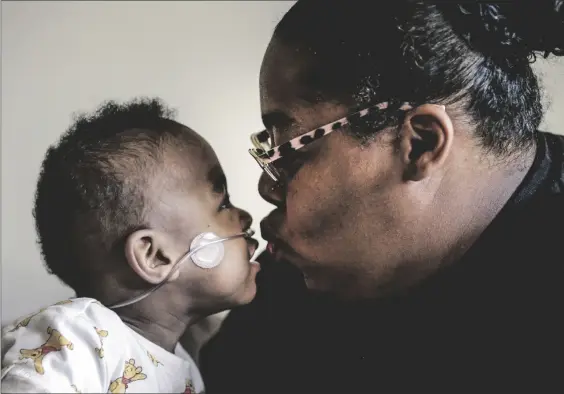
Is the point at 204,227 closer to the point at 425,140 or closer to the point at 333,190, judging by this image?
the point at 333,190

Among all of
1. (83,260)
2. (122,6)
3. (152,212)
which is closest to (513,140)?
(152,212)

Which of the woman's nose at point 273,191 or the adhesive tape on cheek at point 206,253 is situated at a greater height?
the woman's nose at point 273,191

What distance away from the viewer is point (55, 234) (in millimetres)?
1060

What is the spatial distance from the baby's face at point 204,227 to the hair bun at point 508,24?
0.50 m

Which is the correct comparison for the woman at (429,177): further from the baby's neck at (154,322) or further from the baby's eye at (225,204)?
the baby's neck at (154,322)

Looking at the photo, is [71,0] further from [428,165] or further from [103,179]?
[428,165]

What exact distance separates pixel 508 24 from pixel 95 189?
704 millimetres

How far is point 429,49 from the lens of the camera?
87cm

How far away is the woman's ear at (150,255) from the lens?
102 cm

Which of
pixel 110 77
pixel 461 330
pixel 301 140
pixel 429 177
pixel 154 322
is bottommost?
pixel 461 330

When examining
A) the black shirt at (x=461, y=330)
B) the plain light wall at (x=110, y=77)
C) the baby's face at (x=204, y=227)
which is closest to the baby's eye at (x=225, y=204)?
the baby's face at (x=204, y=227)

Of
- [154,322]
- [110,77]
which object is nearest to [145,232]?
[154,322]

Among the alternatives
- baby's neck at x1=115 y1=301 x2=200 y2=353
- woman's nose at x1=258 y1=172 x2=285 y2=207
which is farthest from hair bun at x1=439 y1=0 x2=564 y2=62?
baby's neck at x1=115 y1=301 x2=200 y2=353

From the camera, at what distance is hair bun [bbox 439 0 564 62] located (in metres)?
0.87
